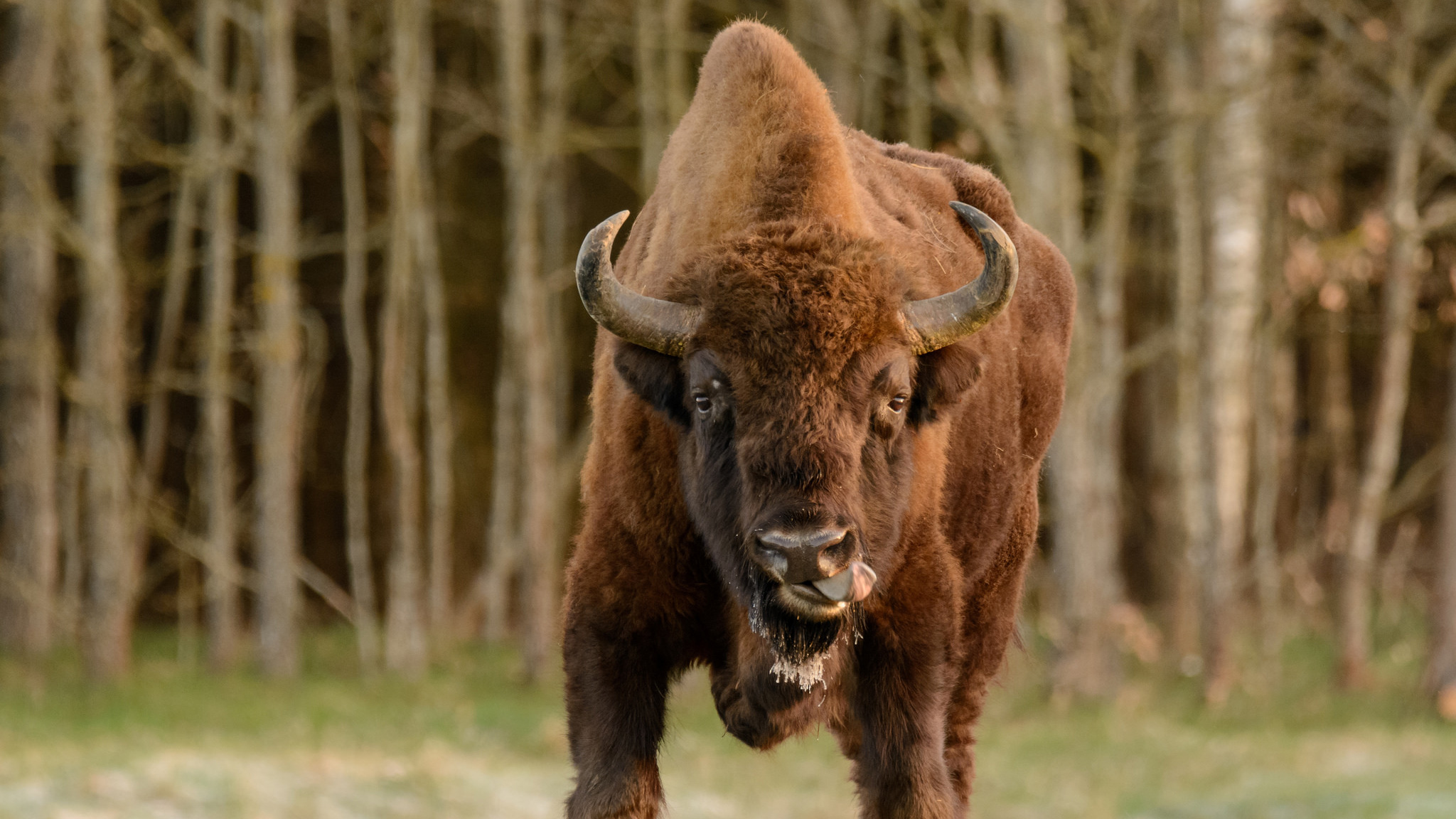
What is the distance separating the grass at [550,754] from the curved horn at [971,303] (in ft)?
14.2

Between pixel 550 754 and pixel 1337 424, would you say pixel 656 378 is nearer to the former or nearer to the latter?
pixel 550 754

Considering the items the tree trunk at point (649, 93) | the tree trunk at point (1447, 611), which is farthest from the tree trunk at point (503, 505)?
the tree trunk at point (1447, 611)

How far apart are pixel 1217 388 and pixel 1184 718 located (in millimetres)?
2673

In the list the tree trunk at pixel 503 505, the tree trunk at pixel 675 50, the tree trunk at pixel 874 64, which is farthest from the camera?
the tree trunk at pixel 503 505

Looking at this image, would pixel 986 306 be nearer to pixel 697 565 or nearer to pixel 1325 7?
pixel 697 565

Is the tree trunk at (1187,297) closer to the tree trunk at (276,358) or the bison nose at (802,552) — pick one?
the tree trunk at (276,358)

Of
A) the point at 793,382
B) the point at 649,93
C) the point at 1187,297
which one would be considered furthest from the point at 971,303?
the point at 1187,297

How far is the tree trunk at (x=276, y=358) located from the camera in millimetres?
13984

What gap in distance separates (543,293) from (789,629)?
1167 cm

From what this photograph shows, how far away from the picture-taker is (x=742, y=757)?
1212cm

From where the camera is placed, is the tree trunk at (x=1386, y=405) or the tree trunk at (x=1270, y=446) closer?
the tree trunk at (x=1386, y=405)

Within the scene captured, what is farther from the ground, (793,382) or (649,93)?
(793,382)

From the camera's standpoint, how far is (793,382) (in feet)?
13.4

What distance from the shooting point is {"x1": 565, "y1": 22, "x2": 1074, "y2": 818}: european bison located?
407cm
